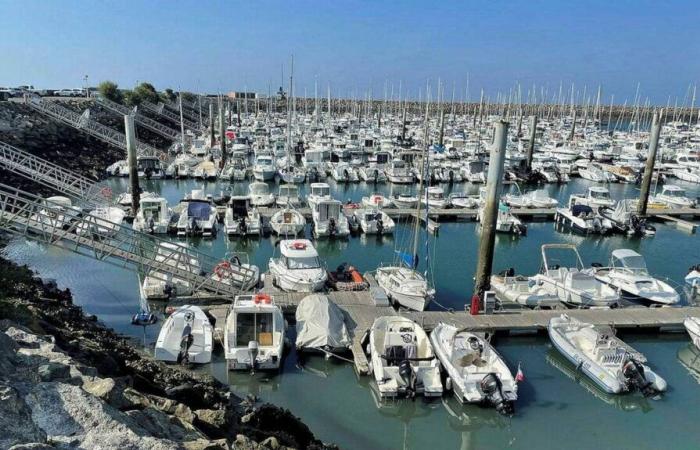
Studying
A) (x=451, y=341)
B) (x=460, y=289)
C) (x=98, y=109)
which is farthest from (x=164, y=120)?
(x=451, y=341)

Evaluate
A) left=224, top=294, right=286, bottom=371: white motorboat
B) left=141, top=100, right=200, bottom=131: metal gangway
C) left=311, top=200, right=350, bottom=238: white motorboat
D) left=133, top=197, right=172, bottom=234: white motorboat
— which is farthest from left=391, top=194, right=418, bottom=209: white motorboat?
left=141, top=100, right=200, bottom=131: metal gangway

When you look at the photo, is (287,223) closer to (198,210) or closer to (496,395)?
(198,210)

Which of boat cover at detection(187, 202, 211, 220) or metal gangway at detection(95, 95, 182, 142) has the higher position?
metal gangway at detection(95, 95, 182, 142)

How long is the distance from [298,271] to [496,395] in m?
10.00

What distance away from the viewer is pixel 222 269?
68.9 feet

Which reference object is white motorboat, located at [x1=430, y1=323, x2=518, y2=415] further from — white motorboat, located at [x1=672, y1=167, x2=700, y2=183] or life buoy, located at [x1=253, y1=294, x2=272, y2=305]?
white motorboat, located at [x1=672, y1=167, x2=700, y2=183]

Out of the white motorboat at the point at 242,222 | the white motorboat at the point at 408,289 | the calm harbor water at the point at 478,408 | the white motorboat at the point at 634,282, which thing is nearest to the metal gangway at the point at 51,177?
the calm harbor water at the point at 478,408

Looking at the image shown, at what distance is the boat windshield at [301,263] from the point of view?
72.6 ft

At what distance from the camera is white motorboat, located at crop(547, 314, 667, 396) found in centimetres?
1569

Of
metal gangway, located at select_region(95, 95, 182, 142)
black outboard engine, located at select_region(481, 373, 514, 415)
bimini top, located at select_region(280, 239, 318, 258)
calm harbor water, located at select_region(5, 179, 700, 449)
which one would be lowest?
calm harbor water, located at select_region(5, 179, 700, 449)

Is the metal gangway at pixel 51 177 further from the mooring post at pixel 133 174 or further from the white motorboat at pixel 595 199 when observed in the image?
the white motorboat at pixel 595 199

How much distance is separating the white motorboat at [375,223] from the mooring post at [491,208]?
12.5 meters

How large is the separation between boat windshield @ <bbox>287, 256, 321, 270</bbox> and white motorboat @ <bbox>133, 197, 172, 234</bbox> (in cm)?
1232

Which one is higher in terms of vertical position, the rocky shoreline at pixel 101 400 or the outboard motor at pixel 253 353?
the rocky shoreline at pixel 101 400
